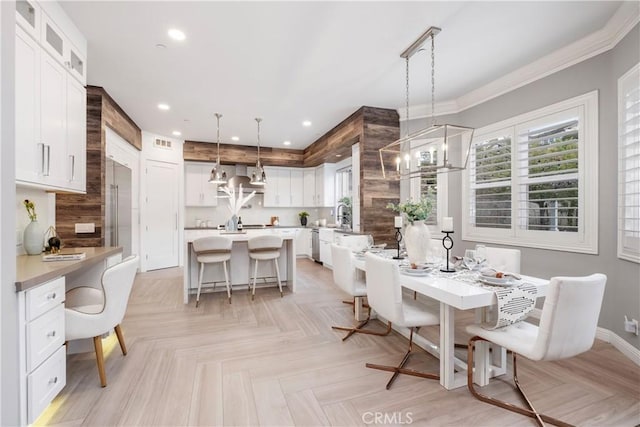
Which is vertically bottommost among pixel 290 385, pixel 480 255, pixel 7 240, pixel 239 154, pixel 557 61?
pixel 290 385

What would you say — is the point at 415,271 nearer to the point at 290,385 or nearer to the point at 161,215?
the point at 290,385

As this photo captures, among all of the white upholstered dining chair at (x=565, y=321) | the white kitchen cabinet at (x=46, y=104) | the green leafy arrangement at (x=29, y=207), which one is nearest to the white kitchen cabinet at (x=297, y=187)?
the white kitchen cabinet at (x=46, y=104)

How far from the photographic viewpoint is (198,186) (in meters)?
6.54

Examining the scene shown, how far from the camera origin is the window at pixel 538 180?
275 cm

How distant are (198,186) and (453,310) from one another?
238 inches

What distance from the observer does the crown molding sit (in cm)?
230

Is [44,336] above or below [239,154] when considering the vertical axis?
below

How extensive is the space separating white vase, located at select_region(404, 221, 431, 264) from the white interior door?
507 centimetres

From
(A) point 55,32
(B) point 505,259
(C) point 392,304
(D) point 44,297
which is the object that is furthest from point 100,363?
(B) point 505,259

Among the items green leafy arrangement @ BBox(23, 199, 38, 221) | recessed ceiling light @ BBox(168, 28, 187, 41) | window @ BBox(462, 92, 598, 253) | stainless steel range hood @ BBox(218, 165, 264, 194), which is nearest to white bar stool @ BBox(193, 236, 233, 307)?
green leafy arrangement @ BBox(23, 199, 38, 221)

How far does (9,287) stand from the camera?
135 centimetres

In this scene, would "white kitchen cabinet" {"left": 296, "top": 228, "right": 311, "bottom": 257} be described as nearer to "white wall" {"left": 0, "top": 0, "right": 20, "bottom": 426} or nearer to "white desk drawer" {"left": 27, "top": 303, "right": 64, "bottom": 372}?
"white desk drawer" {"left": 27, "top": 303, "right": 64, "bottom": 372}

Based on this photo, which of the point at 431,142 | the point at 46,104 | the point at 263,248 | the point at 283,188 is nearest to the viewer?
the point at 46,104

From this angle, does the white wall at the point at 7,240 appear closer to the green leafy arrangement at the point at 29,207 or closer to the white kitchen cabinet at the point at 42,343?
the white kitchen cabinet at the point at 42,343
